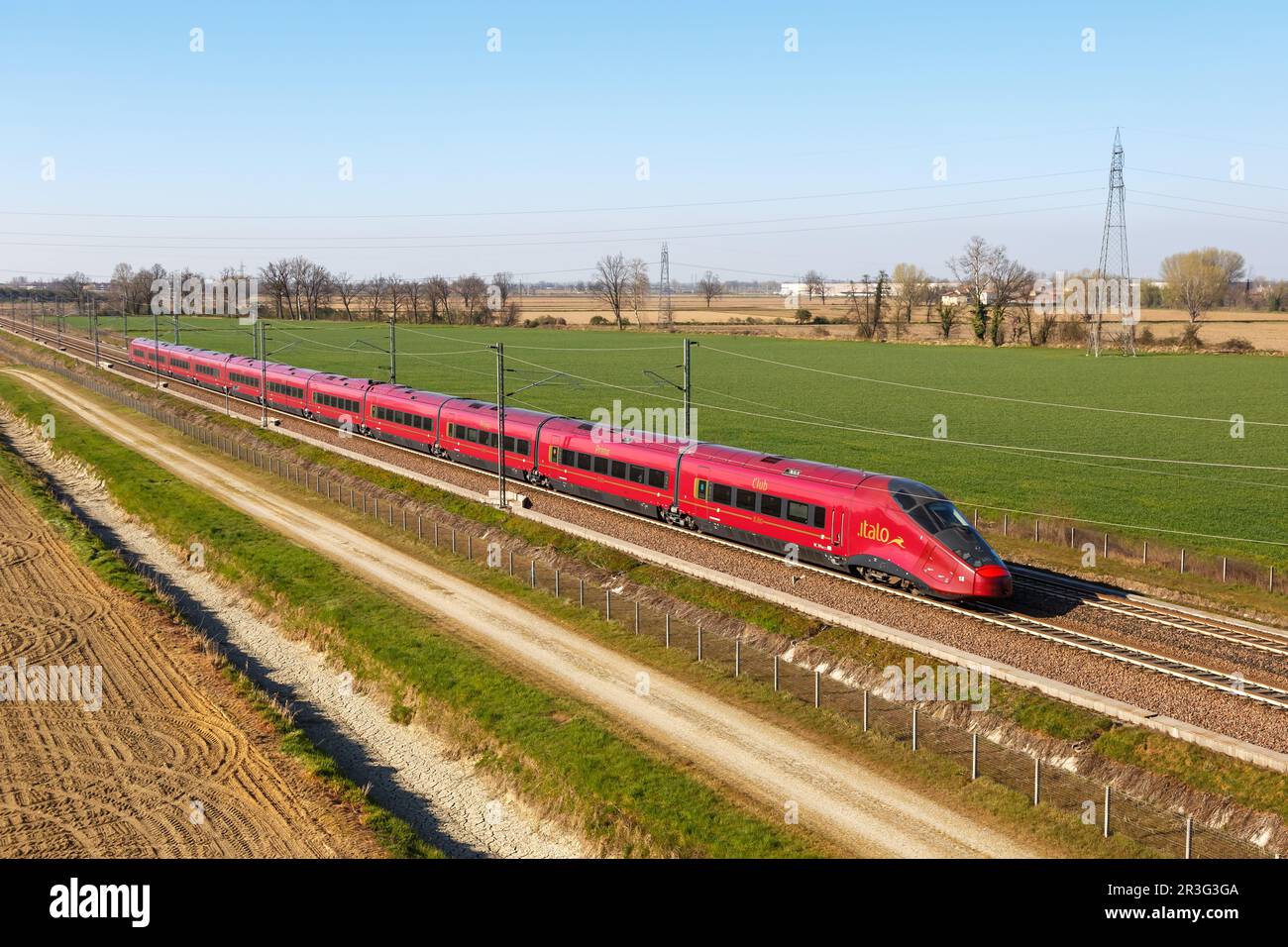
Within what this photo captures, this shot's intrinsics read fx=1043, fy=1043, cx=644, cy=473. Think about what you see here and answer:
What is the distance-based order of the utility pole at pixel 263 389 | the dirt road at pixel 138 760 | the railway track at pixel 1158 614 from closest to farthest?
the dirt road at pixel 138 760, the railway track at pixel 1158 614, the utility pole at pixel 263 389

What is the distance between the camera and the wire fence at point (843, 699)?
70.4ft

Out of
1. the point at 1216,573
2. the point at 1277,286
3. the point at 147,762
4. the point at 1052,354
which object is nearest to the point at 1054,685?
the point at 1216,573

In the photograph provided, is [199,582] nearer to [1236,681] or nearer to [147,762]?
[147,762]

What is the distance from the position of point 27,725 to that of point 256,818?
9607 millimetres

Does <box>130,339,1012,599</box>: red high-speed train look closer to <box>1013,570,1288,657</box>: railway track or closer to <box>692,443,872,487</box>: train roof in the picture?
<box>692,443,872,487</box>: train roof

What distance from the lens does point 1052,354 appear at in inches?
5172

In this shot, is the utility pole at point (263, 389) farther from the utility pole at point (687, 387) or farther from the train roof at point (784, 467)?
the train roof at point (784, 467)

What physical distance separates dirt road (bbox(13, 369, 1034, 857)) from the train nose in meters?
8.34

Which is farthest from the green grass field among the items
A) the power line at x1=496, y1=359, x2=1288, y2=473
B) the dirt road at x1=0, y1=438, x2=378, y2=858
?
the dirt road at x1=0, y1=438, x2=378, y2=858

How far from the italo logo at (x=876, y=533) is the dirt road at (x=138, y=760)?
18.4m

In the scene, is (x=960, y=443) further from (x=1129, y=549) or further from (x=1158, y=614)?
(x=1158, y=614)

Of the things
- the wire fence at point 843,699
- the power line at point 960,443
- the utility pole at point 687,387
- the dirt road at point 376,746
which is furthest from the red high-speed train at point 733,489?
the power line at point 960,443
